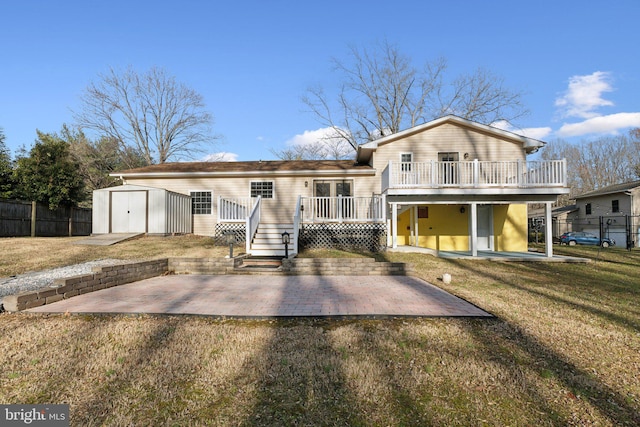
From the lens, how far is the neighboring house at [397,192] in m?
11.6

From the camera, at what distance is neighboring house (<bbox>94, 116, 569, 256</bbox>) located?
11633 mm

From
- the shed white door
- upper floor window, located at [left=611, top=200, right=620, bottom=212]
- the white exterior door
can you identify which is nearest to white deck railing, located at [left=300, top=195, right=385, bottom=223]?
the white exterior door

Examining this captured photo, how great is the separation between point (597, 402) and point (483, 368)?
31.5 inches

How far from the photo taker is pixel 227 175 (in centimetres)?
1496

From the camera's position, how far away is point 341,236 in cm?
1188

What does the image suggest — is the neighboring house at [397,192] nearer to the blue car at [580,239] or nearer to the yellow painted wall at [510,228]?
the yellow painted wall at [510,228]

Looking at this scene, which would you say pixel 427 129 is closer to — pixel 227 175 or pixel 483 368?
pixel 227 175

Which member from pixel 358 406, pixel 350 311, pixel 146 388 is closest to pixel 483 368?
pixel 358 406

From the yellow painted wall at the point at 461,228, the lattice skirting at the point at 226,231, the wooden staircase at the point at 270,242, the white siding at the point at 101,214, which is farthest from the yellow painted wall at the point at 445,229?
the white siding at the point at 101,214

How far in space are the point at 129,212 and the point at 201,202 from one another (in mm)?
3096

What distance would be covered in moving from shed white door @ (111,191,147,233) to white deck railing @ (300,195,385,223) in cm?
695

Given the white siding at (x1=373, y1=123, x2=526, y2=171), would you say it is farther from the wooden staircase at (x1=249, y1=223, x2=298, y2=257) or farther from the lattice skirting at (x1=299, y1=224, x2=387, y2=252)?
the wooden staircase at (x1=249, y1=223, x2=298, y2=257)

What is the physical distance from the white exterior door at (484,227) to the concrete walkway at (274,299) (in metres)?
8.02

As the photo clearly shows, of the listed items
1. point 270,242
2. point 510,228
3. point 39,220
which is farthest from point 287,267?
point 39,220
